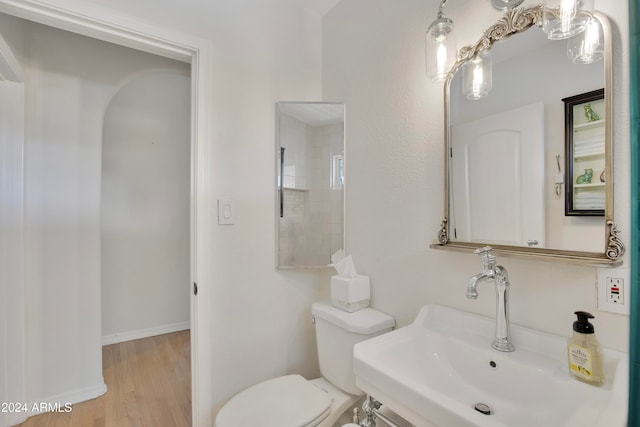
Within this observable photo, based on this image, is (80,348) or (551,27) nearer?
(551,27)

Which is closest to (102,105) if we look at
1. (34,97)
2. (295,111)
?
(34,97)

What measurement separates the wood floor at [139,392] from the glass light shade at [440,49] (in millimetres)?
2262

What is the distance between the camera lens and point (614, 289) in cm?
74

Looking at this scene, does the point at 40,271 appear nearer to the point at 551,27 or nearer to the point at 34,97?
the point at 34,97

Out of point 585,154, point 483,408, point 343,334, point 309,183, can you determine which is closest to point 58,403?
→ point 343,334

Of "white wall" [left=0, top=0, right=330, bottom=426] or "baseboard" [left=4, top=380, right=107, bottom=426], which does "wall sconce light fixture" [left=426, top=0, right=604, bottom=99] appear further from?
"baseboard" [left=4, top=380, right=107, bottom=426]

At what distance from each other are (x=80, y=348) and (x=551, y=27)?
292 centimetres

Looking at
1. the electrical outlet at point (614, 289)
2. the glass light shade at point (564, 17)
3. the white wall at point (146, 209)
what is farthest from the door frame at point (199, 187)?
the white wall at point (146, 209)

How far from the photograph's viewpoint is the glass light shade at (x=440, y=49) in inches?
40.9

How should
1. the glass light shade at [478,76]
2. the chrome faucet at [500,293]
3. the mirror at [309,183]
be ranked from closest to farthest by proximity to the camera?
1. the chrome faucet at [500,293]
2. the glass light shade at [478,76]
3. the mirror at [309,183]

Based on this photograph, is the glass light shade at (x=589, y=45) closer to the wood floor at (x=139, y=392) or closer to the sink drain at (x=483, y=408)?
the sink drain at (x=483, y=408)

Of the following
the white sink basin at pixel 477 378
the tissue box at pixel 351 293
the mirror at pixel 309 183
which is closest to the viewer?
the white sink basin at pixel 477 378

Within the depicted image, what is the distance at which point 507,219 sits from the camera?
97 cm

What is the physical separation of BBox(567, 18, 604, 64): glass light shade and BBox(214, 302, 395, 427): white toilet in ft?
3.63
